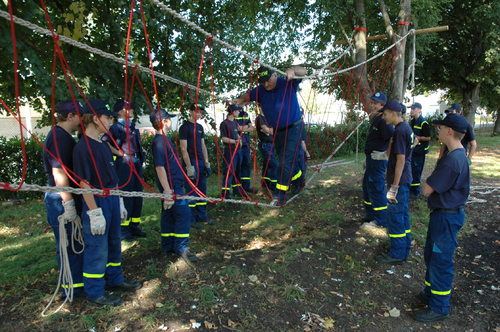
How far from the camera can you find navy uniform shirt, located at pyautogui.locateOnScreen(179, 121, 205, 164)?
15.2 feet

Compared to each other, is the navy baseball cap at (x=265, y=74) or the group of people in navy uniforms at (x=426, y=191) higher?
the navy baseball cap at (x=265, y=74)

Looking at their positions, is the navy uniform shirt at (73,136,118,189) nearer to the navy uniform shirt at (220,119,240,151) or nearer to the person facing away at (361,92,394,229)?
the person facing away at (361,92,394,229)

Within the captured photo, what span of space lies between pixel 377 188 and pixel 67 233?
142 inches

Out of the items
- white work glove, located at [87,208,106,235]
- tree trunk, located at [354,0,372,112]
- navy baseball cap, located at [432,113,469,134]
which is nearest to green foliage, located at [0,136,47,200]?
white work glove, located at [87,208,106,235]

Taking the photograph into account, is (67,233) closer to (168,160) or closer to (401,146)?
(168,160)

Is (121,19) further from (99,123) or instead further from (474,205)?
(474,205)

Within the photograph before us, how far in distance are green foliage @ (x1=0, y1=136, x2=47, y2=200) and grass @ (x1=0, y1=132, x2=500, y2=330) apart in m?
0.98

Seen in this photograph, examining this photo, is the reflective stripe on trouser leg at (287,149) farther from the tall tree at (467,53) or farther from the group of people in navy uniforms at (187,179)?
the tall tree at (467,53)

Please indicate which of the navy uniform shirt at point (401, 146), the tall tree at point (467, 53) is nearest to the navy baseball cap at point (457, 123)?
the navy uniform shirt at point (401, 146)

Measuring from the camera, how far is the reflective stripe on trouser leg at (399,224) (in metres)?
3.51

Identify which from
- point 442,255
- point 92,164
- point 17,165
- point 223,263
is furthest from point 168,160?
point 17,165

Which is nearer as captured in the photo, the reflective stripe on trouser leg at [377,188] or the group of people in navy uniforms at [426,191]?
the group of people in navy uniforms at [426,191]

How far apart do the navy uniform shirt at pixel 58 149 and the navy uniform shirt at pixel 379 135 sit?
3416 mm

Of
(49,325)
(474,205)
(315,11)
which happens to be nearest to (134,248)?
(49,325)
